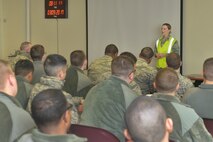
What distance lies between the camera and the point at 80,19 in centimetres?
851

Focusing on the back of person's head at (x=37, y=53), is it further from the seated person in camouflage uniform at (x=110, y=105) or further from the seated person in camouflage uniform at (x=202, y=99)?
the seated person in camouflage uniform at (x=202, y=99)

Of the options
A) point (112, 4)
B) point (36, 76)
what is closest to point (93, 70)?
point (36, 76)

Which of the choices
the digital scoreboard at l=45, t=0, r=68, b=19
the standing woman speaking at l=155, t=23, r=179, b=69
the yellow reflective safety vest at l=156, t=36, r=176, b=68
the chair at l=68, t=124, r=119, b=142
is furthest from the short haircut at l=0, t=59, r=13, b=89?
the digital scoreboard at l=45, t=0, r=68, b=19

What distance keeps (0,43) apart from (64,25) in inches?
77.1

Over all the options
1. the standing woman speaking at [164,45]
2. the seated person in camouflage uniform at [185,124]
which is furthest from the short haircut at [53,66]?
the standing woman speaking at [164,45]

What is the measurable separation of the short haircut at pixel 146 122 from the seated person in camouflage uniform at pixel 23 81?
2.05 metres

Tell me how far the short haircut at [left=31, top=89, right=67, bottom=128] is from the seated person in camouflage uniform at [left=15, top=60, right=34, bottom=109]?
1.69 metres

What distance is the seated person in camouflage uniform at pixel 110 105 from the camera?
2.87 metres

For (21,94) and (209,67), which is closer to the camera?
(209,67)

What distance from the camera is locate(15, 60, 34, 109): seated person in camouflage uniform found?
142 inches

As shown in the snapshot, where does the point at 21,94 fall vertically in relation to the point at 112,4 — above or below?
below

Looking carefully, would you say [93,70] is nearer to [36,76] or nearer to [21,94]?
[36,76]

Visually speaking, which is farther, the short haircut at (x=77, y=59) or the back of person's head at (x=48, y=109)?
the short haircut at (x=77, y=59)

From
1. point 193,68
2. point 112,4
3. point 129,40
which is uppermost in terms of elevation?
point 112,4
